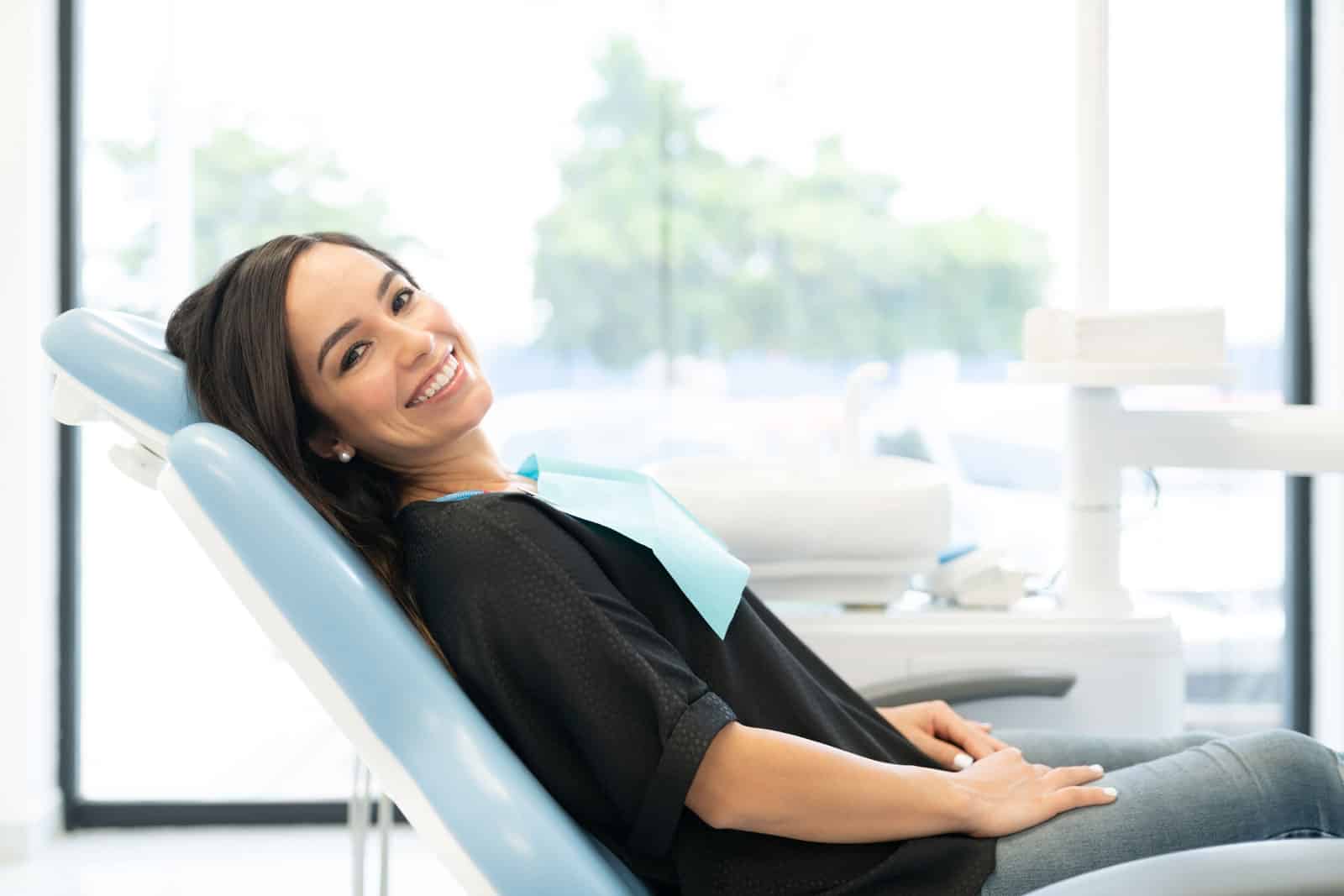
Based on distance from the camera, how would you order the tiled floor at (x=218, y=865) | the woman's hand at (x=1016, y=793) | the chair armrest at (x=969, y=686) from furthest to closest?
1. the tiled floor at (x=218, y=865)
2. the chair armrest at (x=969, y=686)
3. the woman's hand at (x=1016, y=793)

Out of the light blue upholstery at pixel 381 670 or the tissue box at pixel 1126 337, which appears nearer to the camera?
the light blue upholstery at pixel 381 670

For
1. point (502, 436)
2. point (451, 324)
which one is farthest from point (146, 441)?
point (502, 436)

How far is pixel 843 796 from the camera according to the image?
949mm

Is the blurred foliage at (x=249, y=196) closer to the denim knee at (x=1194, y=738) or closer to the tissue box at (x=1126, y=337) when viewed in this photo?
the tissue box at (x=1126, y=337)

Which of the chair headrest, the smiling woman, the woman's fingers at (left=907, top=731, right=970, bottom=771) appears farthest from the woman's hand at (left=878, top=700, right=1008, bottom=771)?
the chair headrest

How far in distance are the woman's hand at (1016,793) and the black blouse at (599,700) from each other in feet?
0.08

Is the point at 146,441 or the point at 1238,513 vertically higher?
the point at 146,441

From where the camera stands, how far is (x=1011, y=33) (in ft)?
8.15

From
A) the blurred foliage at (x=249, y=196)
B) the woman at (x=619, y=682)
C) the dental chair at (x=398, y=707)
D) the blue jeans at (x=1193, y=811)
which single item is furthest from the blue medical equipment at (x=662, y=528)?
the blurred foliage at (x=249, y=196)

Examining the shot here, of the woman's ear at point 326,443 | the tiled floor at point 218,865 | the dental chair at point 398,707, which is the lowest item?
the tiled floor at point 218,865

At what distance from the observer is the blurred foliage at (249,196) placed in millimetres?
2535

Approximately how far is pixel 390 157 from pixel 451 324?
150 cm

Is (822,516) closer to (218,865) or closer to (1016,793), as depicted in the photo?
(1016,793)

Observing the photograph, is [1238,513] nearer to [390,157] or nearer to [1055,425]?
[1055,425]
